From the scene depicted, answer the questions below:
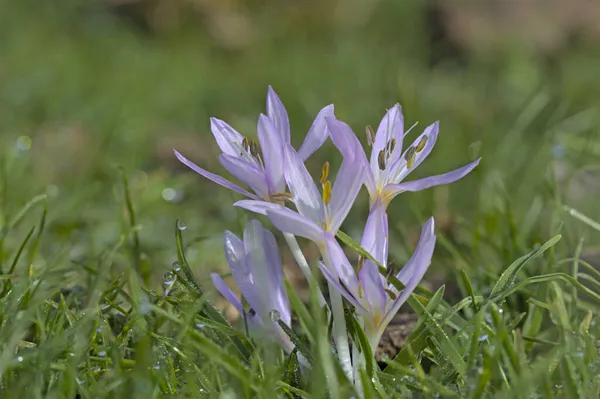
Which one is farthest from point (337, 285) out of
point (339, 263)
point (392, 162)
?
point (392, 162)

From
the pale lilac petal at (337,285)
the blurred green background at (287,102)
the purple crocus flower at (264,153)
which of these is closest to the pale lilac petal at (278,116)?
the purple crocus flower at (264,153)

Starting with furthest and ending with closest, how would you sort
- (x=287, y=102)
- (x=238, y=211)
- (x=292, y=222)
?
(x=287, y=102) → (x=238, y=211) → (x=292, y=222)

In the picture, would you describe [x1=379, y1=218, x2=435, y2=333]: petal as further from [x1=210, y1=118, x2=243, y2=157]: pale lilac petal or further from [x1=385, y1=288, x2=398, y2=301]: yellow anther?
[x1=210, y1=118, x2=243, y2=157]: pale lilac petal

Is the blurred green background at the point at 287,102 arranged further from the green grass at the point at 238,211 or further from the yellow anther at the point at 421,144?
the yellow anther at the point at 421,144

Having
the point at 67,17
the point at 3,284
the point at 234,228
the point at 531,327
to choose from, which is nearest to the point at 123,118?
the point at 234,228

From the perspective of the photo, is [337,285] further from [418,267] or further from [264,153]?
[264,153]
